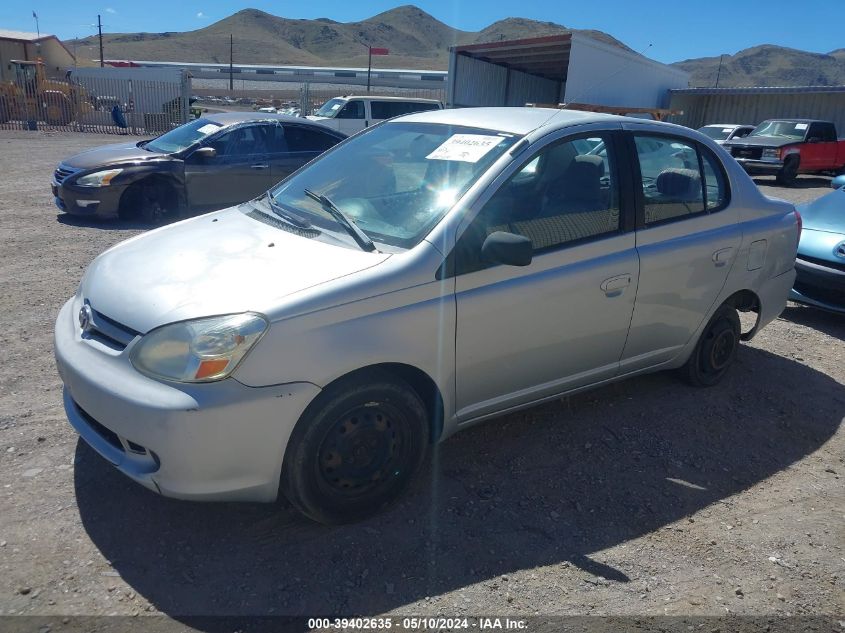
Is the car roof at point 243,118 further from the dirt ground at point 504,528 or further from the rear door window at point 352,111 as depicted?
the rear door window at point 352,111

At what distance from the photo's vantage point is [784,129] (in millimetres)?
20266

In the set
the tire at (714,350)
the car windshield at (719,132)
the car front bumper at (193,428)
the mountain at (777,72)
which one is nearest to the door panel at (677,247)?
the tire at (714,350)

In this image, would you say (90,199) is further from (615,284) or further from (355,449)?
(615,284)

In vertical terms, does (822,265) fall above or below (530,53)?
below

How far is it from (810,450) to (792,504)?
2.40ft

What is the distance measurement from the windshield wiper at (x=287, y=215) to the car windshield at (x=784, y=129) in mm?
20101

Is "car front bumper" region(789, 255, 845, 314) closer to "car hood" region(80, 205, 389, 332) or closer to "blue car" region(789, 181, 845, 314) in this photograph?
"blue car" region(789, 181, 845, 314)

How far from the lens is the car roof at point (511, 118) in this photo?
3625 millimetres

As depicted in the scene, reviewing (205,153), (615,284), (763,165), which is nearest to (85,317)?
(615,284)

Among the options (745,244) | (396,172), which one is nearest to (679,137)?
(745,244)

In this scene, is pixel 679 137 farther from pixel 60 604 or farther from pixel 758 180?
Answer: pixel 758 180

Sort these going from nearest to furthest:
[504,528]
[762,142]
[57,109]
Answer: [504,528] → [762,142] → [57,109]

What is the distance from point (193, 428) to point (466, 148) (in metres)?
1.97

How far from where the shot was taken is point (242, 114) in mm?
9477
